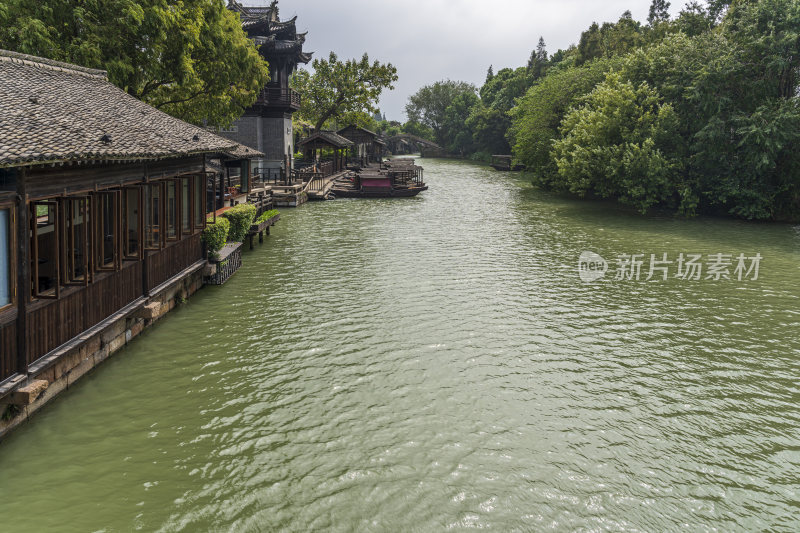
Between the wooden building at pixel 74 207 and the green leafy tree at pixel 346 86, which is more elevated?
the green leafy tree at pixel 346 86

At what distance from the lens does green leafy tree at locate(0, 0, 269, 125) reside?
20.4m

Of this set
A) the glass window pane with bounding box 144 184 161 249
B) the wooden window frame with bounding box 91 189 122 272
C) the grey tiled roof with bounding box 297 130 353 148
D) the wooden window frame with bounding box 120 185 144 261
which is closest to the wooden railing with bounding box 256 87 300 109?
the grey tiled roof with bounding box 297 130 353 148

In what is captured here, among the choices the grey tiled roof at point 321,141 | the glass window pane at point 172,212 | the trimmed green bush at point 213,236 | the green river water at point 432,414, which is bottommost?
the green river water at point 432,414

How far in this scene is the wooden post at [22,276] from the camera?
8.96 meters

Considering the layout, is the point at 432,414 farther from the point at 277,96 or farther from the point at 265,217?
the point at 277,96

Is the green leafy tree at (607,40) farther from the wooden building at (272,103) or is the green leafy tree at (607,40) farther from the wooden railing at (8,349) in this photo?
the wooden railing at (8,349)

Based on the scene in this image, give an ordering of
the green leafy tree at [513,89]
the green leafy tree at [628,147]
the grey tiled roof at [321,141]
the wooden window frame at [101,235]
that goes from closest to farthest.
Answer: the wooden window frame at [101,235], the green leafy tree at [628,147], the grey tiled roof at [321,141], the green leafy tree at [513,89]

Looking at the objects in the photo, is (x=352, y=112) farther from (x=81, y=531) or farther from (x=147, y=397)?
(x=81, y=531)

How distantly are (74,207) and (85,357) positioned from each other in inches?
119

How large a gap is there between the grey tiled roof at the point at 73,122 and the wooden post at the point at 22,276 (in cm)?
77

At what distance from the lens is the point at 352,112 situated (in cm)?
6109

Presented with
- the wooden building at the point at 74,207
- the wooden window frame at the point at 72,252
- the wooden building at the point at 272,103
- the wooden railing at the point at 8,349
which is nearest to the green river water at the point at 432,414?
the wooden railing at the point at 8,349

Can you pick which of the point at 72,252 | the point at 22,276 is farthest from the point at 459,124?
the point at 22,276

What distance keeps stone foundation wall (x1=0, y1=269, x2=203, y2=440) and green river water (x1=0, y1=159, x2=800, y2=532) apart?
24cm
